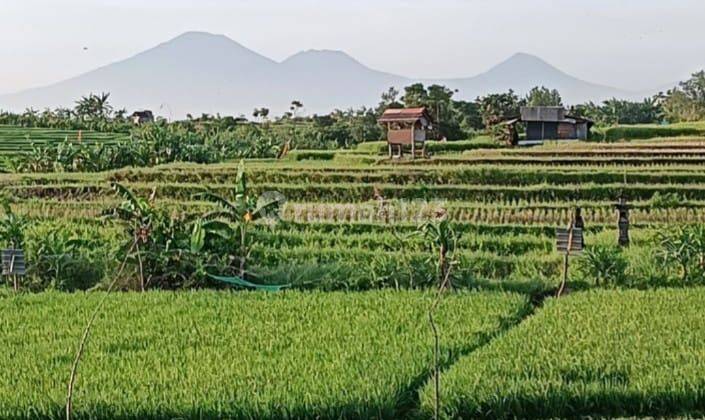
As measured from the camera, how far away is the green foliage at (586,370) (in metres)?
4.51

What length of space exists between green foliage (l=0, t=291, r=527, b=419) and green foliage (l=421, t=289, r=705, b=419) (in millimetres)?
275

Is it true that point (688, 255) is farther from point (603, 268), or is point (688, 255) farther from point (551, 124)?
point (551, 124)

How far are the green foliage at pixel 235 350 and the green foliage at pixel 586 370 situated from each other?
0.27 meters

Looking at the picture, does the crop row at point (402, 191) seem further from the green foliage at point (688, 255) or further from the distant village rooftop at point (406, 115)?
the distant village rooftop at point (406, 115)

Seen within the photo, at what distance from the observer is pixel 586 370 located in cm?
492

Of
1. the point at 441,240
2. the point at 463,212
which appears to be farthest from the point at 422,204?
the point at 441,240

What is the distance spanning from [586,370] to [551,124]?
30688mm

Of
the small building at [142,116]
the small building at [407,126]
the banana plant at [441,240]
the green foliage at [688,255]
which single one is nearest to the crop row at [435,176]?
the small building at [407,126]

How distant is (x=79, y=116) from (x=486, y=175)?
3298 cm

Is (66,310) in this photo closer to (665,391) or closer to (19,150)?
(665,391)

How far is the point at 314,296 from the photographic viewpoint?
7.66 meters

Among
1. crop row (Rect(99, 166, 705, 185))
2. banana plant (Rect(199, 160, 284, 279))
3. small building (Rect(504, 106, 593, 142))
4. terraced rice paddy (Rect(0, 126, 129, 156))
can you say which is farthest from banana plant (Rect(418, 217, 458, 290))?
small building (Rect(504, 106, 593, 142))

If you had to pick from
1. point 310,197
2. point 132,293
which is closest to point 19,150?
point 310,197

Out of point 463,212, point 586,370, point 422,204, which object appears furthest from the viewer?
point 422,204
